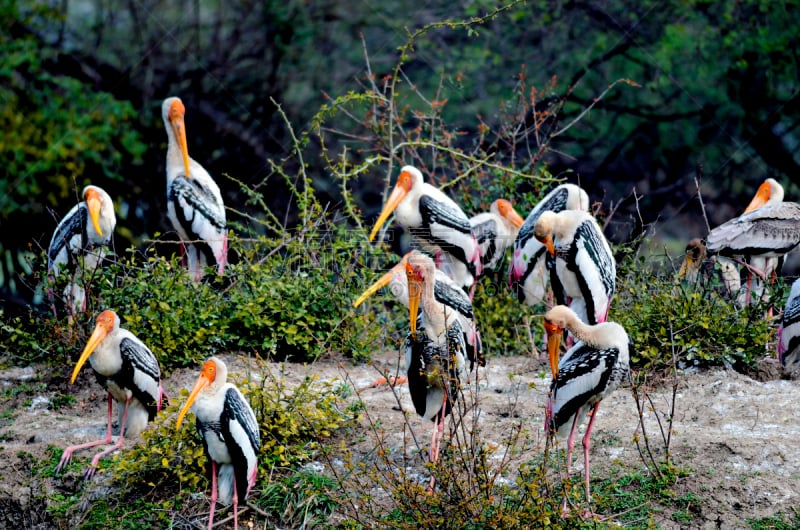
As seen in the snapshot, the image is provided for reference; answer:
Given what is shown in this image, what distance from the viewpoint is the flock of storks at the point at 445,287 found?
4.61 m

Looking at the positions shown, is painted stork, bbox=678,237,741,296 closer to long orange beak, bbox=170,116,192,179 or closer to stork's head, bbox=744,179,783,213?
stork's head, bbox=744,179,783,213

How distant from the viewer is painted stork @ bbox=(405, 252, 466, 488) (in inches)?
191

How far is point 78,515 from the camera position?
191 inches

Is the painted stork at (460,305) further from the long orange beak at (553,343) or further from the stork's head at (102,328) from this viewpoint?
the stork's head at (102,328)

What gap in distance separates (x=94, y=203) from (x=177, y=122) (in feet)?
3.26

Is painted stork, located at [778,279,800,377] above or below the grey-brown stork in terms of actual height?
below

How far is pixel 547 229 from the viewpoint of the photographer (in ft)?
18.5

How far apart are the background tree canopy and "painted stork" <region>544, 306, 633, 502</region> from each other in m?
4.69

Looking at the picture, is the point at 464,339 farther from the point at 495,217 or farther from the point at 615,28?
the point at 615,28

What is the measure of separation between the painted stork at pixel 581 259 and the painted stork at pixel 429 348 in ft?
2.92

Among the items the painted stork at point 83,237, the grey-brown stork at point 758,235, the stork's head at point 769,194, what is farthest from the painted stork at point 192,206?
the stork's head at point 769,194

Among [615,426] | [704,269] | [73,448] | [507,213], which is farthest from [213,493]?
[704,269]

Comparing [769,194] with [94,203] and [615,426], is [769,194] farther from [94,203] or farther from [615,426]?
[94,203]

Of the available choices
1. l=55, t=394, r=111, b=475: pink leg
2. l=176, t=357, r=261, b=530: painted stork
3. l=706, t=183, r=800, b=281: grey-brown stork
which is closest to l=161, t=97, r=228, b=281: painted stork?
l=55, t=394, r=111, b=475: pink leg
